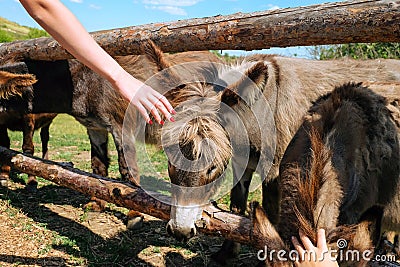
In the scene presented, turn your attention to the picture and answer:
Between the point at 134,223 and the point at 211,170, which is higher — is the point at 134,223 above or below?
below

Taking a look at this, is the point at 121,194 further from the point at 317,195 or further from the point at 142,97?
the point at 317,195

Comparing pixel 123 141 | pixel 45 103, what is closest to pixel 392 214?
pixel 123 141

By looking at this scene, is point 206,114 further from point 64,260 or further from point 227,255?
point 64,260

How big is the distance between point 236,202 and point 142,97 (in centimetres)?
296

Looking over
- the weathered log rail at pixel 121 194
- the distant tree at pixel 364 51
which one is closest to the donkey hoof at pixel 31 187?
the weathered log rail at pixel 121 194

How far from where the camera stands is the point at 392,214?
10.4ft

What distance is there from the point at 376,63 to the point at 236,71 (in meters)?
1.79

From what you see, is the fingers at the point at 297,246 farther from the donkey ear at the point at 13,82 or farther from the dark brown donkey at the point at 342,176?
the donkey ear at the point at 13,82

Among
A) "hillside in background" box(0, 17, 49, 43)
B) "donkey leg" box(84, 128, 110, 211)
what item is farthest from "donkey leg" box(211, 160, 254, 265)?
"hillside in background" box(0, 17, 49, 43)

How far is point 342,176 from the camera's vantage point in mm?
2496

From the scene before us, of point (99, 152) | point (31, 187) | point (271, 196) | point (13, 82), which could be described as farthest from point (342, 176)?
point (31, 187)

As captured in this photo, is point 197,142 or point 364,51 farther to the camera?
point 364,51

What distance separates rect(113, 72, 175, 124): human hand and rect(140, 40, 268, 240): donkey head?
1133mm

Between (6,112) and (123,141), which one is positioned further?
(6,112)
